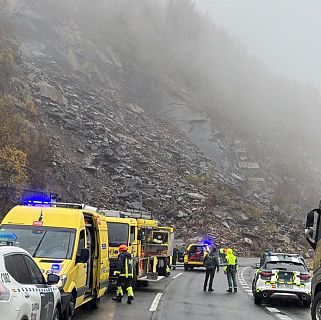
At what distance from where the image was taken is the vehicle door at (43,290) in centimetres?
764

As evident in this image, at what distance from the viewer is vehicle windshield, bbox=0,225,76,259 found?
10891mm

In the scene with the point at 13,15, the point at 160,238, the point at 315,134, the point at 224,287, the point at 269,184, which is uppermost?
the point at 13,15

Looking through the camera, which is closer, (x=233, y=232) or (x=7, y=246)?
(x=7, y=246)

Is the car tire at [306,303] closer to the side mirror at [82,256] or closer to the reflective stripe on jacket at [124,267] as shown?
the reflective stripe on jacket at [124,267]

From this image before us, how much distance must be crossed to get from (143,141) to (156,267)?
3392 centimetres

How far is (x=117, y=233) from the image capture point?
19.5 m

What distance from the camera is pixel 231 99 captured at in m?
78.3

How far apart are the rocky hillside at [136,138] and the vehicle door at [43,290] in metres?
33.7

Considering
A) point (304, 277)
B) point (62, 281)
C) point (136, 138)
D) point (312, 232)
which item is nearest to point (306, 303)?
point (304, 277)

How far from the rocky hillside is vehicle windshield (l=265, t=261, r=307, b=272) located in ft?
88.6

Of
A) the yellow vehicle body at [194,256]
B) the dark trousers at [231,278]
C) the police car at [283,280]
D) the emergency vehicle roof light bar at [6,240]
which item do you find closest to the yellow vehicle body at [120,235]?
the dark trousers at [231,278]

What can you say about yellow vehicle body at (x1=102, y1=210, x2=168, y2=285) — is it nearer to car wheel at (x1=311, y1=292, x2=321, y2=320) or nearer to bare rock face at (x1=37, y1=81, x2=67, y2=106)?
car wheel at (x1=311, y1=292, x2=321, y2=320)

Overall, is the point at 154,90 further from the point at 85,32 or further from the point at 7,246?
the point at 7,246

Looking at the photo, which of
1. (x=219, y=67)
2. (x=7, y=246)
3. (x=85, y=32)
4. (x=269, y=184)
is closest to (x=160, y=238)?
(x=7, y=246)
